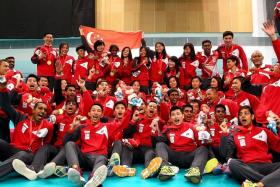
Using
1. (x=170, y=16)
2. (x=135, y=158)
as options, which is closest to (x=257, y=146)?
(x=135, y=158)

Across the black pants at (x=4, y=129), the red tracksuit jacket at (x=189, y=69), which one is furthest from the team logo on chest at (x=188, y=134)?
the black pants at (x=4, y=129)

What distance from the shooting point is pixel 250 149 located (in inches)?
177

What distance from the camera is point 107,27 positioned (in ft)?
37.1

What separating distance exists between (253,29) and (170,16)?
274 centimetres

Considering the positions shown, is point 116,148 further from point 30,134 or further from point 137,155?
point 30,134

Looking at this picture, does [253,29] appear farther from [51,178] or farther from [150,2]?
[51,178]

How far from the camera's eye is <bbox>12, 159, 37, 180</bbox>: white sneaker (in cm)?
444

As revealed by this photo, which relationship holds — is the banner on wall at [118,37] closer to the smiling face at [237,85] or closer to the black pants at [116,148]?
the smiling face at [237,85]

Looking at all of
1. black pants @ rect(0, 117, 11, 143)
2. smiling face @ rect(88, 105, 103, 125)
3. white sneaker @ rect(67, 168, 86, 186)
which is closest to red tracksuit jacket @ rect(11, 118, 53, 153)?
black pants @ rect(0, 117, 11, 143)

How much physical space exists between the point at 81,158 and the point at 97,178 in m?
0.75

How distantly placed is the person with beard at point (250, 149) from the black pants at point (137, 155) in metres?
1.12

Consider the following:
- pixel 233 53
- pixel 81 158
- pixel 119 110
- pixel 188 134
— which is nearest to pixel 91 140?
pixel 81 158

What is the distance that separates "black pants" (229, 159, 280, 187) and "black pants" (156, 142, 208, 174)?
500 mm

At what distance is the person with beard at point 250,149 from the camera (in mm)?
4215
